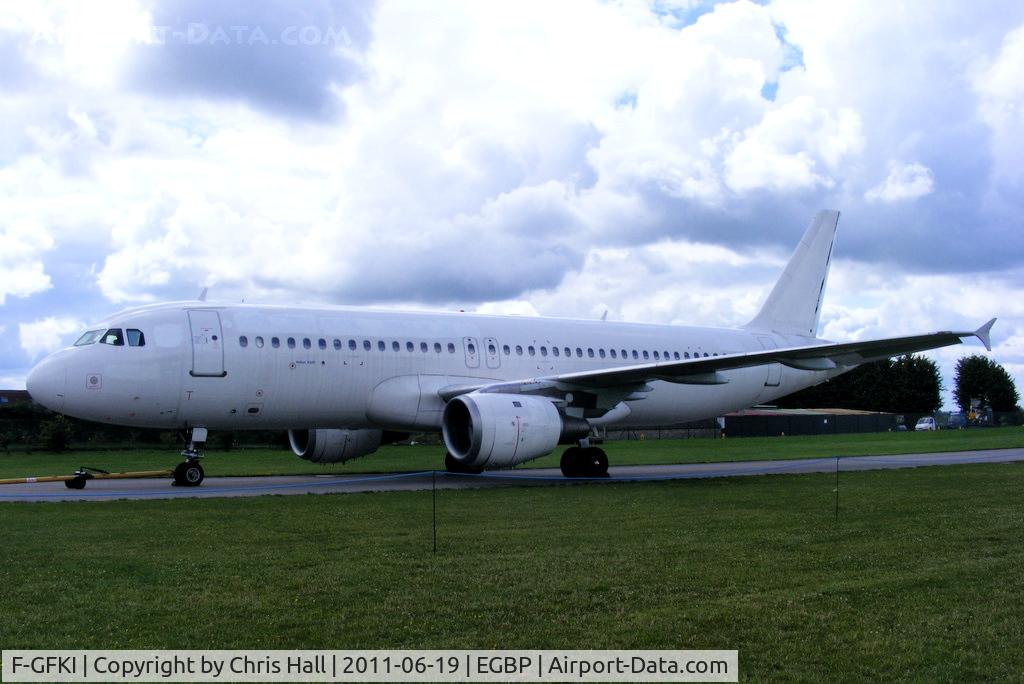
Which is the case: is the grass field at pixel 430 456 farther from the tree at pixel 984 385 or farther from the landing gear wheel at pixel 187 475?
the tree at pixel 984 385

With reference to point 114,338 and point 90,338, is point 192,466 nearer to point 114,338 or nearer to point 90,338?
point 114,338

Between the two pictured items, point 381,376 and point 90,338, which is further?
point 381,376

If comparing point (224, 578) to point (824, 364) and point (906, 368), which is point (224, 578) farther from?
point (906, 368)

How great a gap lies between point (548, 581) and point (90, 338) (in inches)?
547

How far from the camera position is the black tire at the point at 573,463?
23078mm

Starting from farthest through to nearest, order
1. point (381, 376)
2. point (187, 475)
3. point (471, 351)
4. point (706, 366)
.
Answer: point (471, 351) < point (381, 376) < point (706, 366) < point (187, 475)

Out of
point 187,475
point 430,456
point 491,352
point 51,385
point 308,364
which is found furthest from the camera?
point 430,456

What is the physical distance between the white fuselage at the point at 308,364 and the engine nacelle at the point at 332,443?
1562 mm

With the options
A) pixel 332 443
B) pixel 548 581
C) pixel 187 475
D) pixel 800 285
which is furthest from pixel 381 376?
pixel 800 285

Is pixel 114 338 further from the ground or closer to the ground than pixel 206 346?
further from the ground

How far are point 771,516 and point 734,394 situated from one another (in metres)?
14.5

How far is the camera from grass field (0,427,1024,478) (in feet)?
90.0

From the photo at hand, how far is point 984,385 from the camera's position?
125m

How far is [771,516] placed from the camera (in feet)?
44.9
